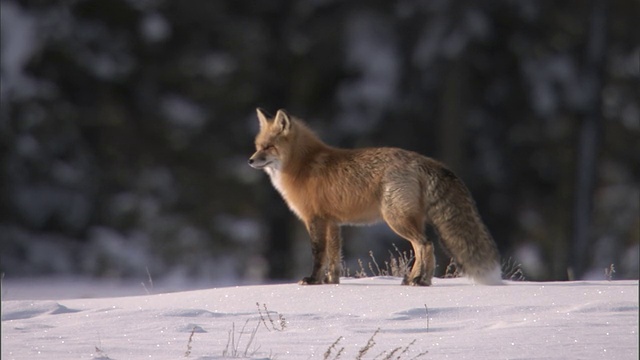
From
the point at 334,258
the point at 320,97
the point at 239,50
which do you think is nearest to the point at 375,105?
the point at 320,97

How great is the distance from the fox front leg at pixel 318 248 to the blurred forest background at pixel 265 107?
13.7m

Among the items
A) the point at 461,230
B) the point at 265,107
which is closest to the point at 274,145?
the point at 461,230

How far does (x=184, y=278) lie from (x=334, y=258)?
1570 centimetres

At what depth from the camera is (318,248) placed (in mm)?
10891

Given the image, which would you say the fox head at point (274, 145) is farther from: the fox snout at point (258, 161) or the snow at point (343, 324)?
the snow at point (343, 324)

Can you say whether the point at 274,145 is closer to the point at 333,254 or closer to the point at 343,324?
the point at 333,254

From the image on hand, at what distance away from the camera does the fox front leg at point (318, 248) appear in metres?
10.9

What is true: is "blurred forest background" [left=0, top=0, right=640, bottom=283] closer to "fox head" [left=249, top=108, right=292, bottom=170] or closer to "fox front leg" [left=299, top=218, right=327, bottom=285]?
"fox head" [left=249, top=108, right=292, bottom=170]

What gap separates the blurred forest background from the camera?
25281 mm

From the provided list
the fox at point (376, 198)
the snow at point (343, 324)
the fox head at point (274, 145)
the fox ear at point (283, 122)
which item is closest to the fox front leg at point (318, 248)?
the fox at point (376, 198)

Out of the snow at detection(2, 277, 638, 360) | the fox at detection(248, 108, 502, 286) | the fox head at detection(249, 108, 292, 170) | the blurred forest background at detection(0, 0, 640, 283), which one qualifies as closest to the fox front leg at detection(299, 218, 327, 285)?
the fox at detection(248, 108, 502, 286)

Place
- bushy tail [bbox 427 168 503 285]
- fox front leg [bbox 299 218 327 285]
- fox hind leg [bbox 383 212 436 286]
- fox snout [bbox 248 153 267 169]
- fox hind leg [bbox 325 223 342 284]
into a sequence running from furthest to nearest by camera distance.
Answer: fox snout [bbox 248 153 267 169] < fox hind leg [bbox 325 223 342 284] < fox front leg [bbox 299 218 327 285] < fox hind leg [bbox 383 212 436 286] < bushy tail [bbox 427 168 503 285]

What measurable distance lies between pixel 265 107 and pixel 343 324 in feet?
56.4

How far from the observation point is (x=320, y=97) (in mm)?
26172
